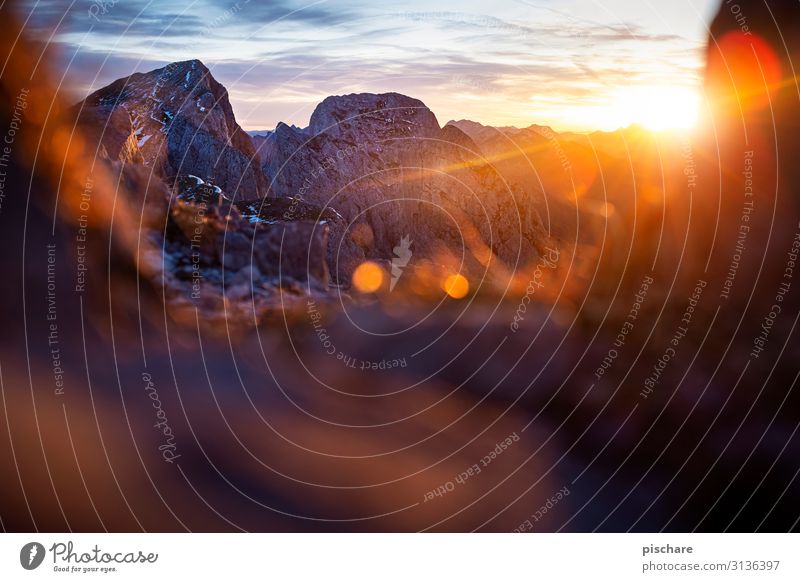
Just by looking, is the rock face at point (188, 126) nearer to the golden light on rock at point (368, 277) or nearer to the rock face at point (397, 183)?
the rock face at point (397, 183)

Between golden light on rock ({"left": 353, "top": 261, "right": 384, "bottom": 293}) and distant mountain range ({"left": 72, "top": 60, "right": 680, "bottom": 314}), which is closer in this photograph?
distant mountain range ({"left": 72, "top": 60, "right": 680, "bottom": 314})

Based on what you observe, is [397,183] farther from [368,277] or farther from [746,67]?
[746,67]

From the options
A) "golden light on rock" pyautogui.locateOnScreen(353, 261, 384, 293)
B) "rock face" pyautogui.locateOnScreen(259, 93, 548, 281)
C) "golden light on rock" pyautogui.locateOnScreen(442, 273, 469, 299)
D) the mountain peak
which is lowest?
"golden light on rock" pyautogui.locateOnScreen(442, 273, 469, 299)

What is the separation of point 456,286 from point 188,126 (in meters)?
5.80

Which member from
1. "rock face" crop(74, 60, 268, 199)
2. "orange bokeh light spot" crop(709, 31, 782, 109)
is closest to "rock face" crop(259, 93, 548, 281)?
"rock face" crop(74, 60, 268, 199)

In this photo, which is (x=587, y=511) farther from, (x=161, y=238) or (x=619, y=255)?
(x=161, y=238)

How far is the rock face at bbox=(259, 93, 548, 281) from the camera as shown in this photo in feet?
47.1

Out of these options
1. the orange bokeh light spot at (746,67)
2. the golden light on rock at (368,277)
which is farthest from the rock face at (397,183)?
the orange bokeh light spot at (746,67)

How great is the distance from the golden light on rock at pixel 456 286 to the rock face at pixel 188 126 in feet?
11.9

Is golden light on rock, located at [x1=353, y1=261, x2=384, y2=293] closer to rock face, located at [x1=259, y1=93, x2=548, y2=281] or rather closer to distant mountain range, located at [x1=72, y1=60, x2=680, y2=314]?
distant mountain range, located at [x1=72, y1=60, x2=680, y2=314]

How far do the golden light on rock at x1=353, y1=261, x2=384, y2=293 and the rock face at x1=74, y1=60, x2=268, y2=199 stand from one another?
236 centimetres

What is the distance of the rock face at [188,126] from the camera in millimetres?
12055

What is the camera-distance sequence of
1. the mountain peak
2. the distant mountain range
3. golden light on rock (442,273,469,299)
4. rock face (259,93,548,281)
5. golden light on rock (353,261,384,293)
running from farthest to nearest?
the mountain peak → rock face (259,93,548,281) → golden light on rock (442,273,469,299) → golden light on rock (353,261,384,293) → the distant mountain range

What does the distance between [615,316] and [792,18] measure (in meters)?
4.53
